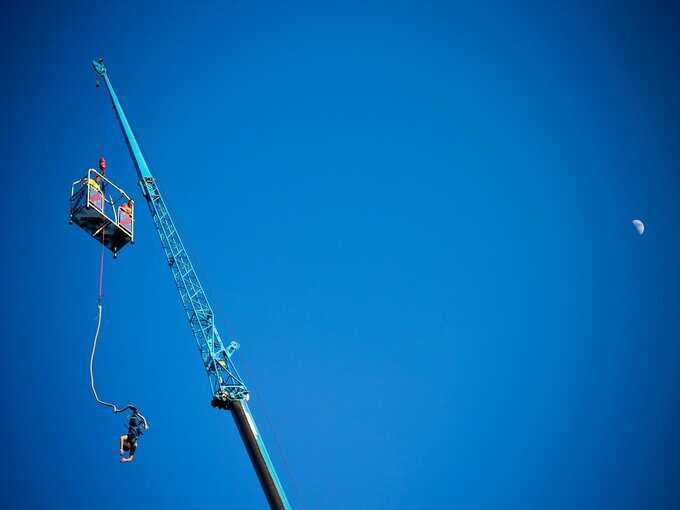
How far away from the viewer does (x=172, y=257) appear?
123ft

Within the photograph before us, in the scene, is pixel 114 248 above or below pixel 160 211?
below

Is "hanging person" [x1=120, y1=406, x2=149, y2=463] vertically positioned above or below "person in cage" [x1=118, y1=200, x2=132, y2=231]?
below

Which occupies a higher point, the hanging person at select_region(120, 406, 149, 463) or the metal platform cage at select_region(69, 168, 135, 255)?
the metal platform cage at select_region(69, 168, 135, 255)

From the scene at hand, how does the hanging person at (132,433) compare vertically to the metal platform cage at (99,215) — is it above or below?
below

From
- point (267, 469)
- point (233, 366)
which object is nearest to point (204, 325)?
point (233, 366)

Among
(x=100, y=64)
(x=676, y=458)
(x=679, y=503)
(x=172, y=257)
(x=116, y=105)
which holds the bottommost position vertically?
(x=679, y=503)

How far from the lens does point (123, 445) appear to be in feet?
69.7

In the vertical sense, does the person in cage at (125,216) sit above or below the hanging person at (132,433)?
above

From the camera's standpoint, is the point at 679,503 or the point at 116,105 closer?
the point at 116,105

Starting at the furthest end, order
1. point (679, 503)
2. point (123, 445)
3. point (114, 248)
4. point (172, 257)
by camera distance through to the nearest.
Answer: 1. point (679, 503)
2. point (172, 257)
3. point (114, 248)
4. point (123, 445)

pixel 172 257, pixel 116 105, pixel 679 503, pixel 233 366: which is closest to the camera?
pixel 233 366

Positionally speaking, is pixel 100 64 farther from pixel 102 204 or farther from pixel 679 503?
pixel 679 503

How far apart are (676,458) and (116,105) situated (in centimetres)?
13964

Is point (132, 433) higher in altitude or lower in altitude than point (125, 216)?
lower
